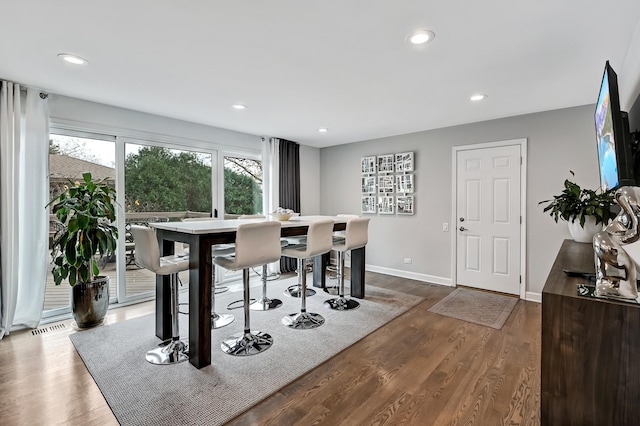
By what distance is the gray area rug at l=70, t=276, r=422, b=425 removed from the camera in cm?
185

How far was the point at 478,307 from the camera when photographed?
11.8 feet

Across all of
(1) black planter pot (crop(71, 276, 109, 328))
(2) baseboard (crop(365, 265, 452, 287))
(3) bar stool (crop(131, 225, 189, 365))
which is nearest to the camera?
(3) bar stool (crop(131, 225, 189, 365))

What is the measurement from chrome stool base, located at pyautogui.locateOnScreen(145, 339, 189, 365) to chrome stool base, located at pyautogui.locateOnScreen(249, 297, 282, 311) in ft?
3.43

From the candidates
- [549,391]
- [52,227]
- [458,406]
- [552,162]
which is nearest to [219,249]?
[52,227]

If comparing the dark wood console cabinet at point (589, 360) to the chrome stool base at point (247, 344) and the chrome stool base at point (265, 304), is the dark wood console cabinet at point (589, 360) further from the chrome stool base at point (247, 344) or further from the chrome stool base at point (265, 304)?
the chrome stool base at point (265, 304)

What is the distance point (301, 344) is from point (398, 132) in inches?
139

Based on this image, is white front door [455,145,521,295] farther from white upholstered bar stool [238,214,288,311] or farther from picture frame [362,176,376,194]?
white upholstered bar stool [238,214,288,311]

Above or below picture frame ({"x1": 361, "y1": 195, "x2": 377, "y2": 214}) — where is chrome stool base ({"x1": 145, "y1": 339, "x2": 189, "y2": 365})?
below

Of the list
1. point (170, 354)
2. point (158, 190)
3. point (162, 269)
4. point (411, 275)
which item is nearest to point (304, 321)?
point (170, 354)

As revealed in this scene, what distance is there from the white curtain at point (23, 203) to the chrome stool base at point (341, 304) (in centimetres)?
298

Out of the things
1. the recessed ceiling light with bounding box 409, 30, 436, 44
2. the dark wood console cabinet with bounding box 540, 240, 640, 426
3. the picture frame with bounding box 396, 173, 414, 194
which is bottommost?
the dark wood console cabinet with bounding box 540, 240, 640, 426

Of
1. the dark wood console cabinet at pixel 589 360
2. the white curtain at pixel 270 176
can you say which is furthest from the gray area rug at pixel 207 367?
the white curtain at pixel 270 176

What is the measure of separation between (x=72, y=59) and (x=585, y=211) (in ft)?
14.2

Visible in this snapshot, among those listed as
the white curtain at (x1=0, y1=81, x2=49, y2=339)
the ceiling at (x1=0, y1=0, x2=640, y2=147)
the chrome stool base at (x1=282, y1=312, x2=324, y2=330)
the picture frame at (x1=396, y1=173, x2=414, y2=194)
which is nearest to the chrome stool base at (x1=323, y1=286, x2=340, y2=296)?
the chrome stool base at (x1=282, y1=312, x2=324, y2=330)
